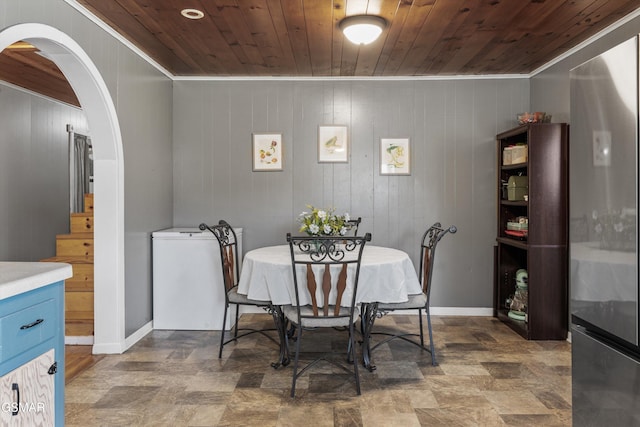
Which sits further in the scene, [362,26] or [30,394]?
[362,26]

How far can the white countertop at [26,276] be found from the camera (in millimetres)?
1460

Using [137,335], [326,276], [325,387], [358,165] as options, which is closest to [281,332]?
[325,387]

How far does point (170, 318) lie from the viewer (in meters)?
4.20

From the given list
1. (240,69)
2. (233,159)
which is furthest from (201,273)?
(240,69)

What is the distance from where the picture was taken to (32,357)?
161 centimetres

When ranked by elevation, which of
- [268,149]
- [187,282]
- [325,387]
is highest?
[268,149]

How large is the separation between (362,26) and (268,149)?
1.93m

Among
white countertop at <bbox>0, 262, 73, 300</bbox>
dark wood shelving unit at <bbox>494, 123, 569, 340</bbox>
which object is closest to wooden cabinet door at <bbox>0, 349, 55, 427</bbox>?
white countertop at <bbox>0, 262, 73, 300</bbox>

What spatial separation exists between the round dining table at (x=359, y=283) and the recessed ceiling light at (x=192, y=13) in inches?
66.7

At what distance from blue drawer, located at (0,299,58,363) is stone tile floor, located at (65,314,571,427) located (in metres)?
1.01

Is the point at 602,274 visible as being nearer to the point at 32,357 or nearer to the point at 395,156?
the point at 32,357

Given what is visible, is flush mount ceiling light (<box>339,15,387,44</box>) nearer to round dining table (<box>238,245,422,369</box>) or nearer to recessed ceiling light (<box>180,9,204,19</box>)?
recessed ceiling light (<box>180,9,204,19</box>)

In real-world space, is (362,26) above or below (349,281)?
above

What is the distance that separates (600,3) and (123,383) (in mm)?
3927
